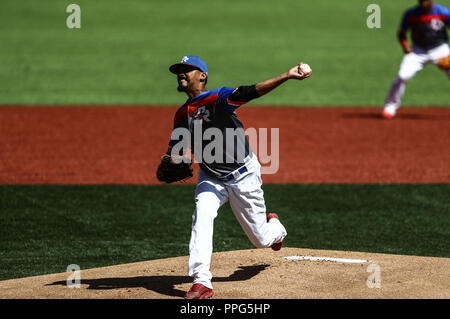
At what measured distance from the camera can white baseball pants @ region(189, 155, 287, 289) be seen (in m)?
5.87

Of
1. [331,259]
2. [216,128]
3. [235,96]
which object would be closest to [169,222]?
[331,259]

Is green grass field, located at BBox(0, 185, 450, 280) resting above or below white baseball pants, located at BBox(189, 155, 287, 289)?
below

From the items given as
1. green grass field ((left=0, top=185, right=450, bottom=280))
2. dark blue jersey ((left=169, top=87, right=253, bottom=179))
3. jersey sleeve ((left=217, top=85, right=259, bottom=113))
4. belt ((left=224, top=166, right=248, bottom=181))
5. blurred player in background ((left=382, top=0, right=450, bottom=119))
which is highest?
blurred player in background ((left=382, top=0, right=450, bottom=119))

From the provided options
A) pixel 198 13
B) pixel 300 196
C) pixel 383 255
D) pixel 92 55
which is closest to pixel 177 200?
pixel 300 196

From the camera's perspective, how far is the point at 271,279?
6.49m

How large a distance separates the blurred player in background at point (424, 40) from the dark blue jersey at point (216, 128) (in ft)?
31.8

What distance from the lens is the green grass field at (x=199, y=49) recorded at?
2008 cm

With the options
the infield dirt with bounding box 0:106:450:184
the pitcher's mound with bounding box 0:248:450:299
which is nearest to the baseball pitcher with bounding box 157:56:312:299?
the pitcher's mound with bounding box 0:248:450:299

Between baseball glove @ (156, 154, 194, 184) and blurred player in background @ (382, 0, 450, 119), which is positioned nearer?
baseball glove @ (156, 154, 194, 184)

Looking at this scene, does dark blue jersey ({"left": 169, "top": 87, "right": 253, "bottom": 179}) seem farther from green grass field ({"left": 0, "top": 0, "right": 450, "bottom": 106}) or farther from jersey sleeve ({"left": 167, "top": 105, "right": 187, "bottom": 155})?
green grass field ({"left": 0, "top": 0, "right": 450, "bottom": 106})

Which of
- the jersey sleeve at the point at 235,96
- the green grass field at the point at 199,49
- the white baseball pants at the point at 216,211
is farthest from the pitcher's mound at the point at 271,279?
the green grass field at the point at 199,49

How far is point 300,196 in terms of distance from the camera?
10523 mm

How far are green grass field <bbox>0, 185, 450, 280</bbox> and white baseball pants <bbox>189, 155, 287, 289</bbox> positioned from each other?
1.60 metres

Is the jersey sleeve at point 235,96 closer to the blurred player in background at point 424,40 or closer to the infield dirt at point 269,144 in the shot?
the infield dirt at point 269,144
